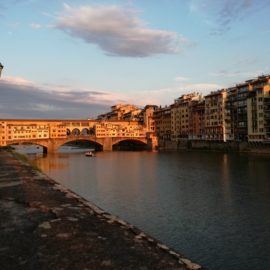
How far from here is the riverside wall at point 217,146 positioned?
85.6 meters

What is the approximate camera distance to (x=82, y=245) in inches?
419

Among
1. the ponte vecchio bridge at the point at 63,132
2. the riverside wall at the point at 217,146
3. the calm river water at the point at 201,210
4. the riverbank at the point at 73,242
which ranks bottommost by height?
the calm river water at the point at 201,210

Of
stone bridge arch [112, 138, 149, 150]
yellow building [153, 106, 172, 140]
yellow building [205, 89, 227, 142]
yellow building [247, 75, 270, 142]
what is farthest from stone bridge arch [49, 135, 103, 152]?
yellow building [247, 75, 270, 142]

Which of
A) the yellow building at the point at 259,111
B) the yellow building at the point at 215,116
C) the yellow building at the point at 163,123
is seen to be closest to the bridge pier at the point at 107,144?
the yellow building at the point at 163,123

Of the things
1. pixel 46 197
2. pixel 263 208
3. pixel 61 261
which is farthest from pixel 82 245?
pixel 263 208

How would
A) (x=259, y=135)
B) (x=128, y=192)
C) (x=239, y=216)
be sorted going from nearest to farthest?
(x=239, y=216) < (x=128, y=192) < (x=259, y=135)

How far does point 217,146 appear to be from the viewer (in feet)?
333

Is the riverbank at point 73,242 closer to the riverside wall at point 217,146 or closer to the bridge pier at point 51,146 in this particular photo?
the riverside wall at point 217,146

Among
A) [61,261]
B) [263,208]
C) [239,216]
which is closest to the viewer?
[61,261]

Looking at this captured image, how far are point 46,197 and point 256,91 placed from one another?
7904cm

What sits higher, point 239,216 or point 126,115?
→ point 126,115

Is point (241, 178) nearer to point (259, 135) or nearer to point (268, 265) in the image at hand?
point (268, 265)

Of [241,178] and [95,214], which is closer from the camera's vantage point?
[95,214]

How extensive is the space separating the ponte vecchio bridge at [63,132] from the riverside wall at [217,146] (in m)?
7.10
